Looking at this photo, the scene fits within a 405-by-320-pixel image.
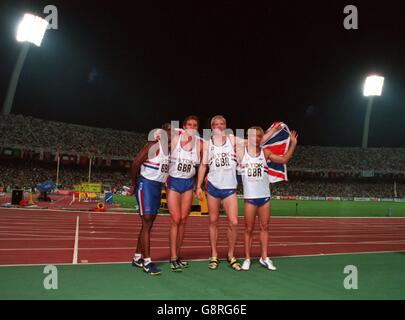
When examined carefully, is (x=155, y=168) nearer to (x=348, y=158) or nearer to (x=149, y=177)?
(x=149, y=177)

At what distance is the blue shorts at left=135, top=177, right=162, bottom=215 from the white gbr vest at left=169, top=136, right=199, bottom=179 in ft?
1.05

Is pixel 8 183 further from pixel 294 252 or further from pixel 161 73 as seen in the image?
pixel 294 252

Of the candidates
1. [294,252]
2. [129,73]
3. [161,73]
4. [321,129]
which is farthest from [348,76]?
[294,252]

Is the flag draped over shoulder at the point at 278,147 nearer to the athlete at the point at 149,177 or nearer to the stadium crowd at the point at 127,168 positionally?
the athlete at the point at 149,177

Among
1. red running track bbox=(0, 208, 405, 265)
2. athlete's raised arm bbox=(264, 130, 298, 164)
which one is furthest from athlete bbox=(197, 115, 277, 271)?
red running track bbox=(0, 208, 405, 265)

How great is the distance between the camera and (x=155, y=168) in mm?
5539

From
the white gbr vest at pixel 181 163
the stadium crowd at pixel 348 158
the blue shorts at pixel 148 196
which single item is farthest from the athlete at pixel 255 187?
the stadium crowd at pixel 348 158

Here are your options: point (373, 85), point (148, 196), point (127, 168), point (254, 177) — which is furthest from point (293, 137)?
point (127, 168)

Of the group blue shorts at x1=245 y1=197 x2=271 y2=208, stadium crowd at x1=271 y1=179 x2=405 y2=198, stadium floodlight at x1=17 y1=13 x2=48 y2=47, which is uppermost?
stadium floodlight at x1=17 y1=13 x2=48 y2=47

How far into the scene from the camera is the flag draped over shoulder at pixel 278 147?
6430 mm

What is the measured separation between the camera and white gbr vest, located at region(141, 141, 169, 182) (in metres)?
5.53

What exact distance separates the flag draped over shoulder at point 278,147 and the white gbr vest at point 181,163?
140cm

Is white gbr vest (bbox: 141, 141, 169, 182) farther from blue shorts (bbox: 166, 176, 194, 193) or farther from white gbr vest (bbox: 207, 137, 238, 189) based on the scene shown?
white gbr vest (bbox: 207, 137, 238, 189)
